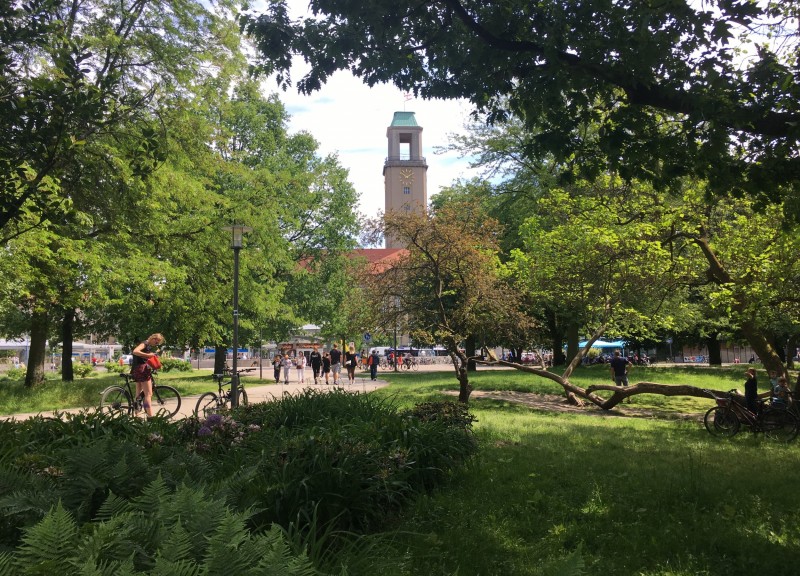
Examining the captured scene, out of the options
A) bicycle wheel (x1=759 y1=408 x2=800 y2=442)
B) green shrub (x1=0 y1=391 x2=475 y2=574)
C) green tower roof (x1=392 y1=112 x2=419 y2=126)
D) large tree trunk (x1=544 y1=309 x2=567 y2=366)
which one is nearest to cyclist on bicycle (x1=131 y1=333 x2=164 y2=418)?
green shrub (x1=0 y1=391 x2=475 y2=574)

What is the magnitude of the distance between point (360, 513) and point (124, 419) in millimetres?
3616

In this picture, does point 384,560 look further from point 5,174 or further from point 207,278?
point 207,278

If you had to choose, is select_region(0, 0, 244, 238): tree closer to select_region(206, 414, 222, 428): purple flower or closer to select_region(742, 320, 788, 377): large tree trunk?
select_region(206, 414, 222, 428): purple flower

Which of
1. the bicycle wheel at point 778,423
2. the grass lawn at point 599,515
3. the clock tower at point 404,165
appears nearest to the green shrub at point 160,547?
the grass lawn at point 599,515

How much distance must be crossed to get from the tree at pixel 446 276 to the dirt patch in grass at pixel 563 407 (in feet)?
10.3

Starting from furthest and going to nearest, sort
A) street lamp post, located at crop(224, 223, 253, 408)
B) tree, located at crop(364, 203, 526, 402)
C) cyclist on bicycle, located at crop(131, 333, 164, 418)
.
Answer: tree, located at crop(364, 203, 526, 402) → street lamp post, located at crop(224, 223, 253, 408) → cyclist on bicycle, located at crop(131, 333, 164, 418)

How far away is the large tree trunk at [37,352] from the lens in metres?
19.3

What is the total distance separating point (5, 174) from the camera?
225 inches

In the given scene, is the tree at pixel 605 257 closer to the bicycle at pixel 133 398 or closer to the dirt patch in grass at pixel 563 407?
the dirt patch in grass at pixel 563 407

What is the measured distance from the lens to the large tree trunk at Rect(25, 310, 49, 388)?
1931 centimetres

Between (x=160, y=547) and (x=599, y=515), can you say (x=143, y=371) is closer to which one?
(x=599, y=515)

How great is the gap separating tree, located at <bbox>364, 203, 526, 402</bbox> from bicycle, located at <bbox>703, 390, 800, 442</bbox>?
17.4 feet

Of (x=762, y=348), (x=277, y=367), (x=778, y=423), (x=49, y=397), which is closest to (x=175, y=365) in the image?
(x=277, y=367)

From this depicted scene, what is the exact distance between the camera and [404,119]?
101188 millimetres
